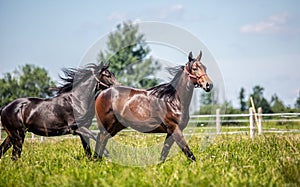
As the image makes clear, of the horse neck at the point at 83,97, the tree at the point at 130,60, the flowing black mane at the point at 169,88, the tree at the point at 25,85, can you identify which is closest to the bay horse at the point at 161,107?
the flowing black mane at the point at 169,88

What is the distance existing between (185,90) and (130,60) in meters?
30.9

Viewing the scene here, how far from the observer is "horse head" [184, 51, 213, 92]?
7.89m

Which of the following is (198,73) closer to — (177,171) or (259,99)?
(177,171)

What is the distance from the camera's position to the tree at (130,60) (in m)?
33.8

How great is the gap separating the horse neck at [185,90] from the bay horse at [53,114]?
2103 mm

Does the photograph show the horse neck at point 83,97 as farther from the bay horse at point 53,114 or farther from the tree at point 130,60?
the tree at point 130,60

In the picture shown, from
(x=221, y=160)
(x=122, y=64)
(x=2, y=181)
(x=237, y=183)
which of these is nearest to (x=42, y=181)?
(x=2, y=181)

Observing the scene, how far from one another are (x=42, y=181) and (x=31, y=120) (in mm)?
3501

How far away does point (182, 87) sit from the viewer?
322 inches

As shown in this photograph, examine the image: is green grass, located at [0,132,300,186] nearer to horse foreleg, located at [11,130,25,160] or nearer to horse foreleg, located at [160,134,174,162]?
horse foreleg, located at [160,134,174,162]

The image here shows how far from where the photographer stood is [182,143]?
7664mm

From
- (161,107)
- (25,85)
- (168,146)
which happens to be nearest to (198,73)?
(161,107)

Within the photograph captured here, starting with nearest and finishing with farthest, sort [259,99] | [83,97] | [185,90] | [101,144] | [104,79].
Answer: [185,90] → [101,144] → [83,97] → [104,79] → [259,99]

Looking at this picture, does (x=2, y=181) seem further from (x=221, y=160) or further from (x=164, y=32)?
(x=164, y=32)
